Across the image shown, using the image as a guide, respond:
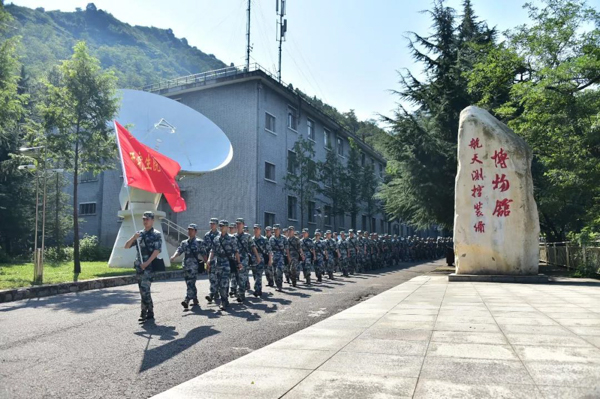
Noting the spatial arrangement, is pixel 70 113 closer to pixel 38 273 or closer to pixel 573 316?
pixel 38 273

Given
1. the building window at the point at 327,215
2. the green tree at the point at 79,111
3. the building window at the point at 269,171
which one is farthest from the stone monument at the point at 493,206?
the building window at the point at 327,215

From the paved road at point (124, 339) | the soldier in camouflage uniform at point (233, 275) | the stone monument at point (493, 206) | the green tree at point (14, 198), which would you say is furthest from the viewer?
the green tree at point (14, 198)

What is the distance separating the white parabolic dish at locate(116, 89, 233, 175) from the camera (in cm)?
1809

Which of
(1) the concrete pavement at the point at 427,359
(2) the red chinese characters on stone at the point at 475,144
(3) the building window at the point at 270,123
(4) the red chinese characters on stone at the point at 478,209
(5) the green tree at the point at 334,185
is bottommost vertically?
(1) the concrete pavement at the point at 427,359

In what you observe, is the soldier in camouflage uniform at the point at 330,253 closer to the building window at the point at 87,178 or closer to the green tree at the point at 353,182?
the green tree at the point at 353,182

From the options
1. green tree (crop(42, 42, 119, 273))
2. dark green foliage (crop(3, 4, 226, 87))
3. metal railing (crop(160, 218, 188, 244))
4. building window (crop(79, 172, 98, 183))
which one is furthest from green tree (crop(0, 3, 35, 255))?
dark green foliage (crop(3, 4, 226, 87))

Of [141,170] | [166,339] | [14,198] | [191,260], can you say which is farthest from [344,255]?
[14,198]

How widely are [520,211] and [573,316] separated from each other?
714 cm

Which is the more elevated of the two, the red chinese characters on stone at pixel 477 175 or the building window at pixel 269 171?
the building window at pixel 269 171

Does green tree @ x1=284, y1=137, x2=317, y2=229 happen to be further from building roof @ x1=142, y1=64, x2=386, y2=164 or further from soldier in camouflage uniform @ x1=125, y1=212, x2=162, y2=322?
soldier in camouflage uniform @ x1=125, y1=212, x2=162, y2=322

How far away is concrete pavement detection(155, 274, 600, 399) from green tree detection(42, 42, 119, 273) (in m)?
12.7

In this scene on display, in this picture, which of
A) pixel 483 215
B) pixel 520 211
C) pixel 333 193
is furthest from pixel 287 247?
pixel 333 193

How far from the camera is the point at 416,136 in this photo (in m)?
21.4

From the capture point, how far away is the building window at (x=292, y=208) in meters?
30.9
